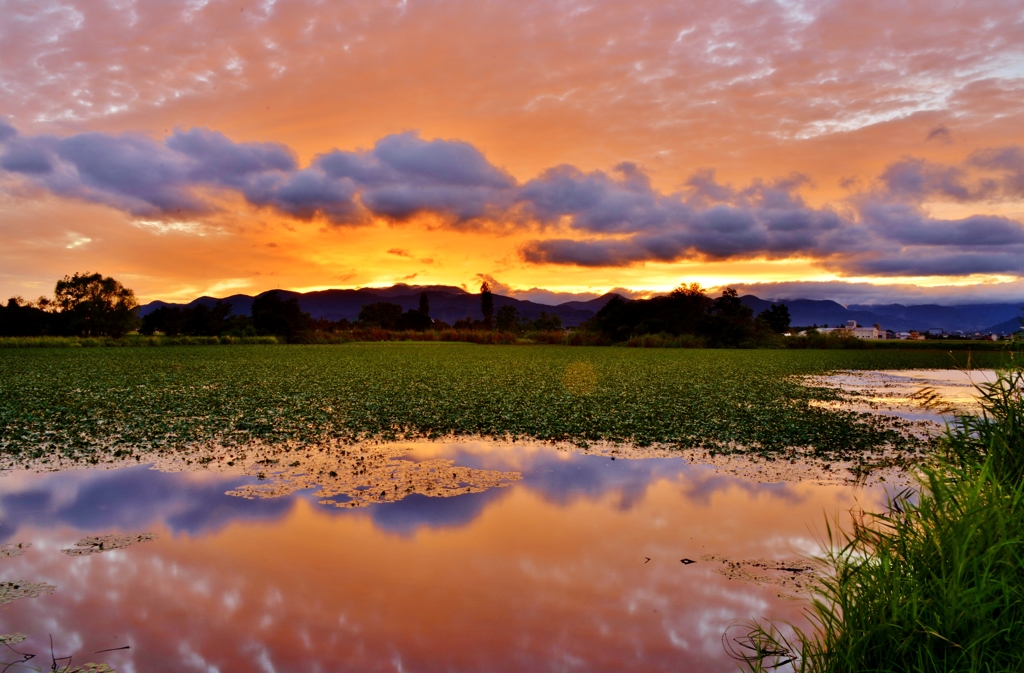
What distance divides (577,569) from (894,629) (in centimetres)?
328

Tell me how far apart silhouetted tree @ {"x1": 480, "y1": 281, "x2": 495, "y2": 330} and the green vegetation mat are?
85211 millimetres

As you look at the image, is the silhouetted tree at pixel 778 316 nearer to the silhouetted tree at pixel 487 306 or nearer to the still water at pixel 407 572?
the silhouetted tree at pixel 487 306

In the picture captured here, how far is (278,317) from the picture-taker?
81.6 metres

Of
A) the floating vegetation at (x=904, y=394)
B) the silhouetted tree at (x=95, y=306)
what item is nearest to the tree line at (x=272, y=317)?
the silhouetted tree at (x=95, y=306)

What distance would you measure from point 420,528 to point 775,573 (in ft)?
13.9

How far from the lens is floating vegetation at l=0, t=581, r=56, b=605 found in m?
5.95

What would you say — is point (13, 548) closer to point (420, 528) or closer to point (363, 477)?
point (363, 477)

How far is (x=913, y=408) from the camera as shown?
19.6 meters

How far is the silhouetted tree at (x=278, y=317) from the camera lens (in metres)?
81.5

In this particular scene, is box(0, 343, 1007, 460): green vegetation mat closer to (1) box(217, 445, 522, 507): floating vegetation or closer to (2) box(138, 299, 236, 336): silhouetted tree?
(1) box(217, 445, 522, 507): floating vegetation

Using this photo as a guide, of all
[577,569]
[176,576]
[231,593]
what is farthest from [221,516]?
[577,569]

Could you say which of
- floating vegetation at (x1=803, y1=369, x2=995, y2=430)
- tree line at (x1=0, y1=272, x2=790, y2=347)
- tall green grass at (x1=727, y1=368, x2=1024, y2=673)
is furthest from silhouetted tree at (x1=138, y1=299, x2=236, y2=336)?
tall green grass at (x1=727, y1=368, x2=1024, y2=673)

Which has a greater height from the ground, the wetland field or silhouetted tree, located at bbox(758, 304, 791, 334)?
silhouetted tree, located at bbox(758, 304, 791, 334)

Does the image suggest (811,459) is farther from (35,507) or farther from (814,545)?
(35,507)
